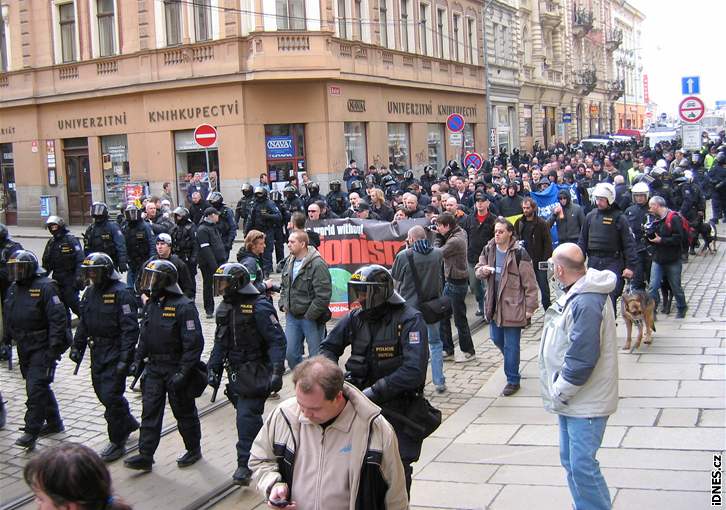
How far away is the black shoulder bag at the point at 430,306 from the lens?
28.2ft

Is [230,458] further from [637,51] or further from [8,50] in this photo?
[637,51]

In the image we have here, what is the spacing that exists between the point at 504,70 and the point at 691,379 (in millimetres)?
38628

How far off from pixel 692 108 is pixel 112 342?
44.5 ft

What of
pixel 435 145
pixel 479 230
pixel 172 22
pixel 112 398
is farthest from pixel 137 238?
pixel 435 145

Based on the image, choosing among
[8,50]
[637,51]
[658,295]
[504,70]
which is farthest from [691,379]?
[637,51]

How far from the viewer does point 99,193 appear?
100.0 feet

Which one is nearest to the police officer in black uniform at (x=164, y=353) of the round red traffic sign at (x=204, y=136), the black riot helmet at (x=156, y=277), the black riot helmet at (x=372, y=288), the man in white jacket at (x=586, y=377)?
the black riot helmet at (x=156, y=277)

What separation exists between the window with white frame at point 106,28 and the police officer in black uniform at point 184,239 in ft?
60.2

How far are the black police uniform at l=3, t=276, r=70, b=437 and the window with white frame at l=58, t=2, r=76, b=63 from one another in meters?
25.3

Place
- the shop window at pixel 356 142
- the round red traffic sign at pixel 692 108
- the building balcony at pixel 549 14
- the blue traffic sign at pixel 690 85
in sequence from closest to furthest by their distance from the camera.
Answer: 1. the round red traffic sign at pixel 692 108
2. the blue traffic sign at pixel 690 85
3. the shop window at pixel 356 142
4. the building balcony at pixel 549 14

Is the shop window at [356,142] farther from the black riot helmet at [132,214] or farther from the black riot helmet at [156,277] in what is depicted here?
the black riot helmet at [156,277]

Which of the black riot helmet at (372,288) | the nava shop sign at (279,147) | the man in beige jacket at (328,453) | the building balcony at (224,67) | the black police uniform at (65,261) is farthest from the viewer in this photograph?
the nava shop sign at (279,147)

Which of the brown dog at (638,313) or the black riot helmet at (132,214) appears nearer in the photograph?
the brown dog at (638,313)

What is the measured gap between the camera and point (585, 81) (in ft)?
200
